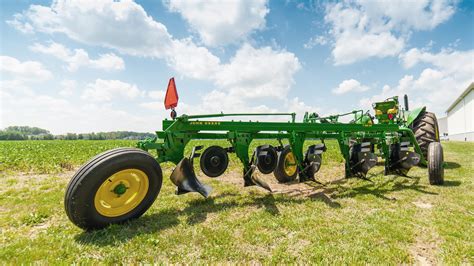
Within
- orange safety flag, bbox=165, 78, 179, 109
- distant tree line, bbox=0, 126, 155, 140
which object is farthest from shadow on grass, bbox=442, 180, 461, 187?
distant tree line, bbox=0, 126, 155, 140

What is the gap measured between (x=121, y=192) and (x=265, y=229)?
1966 mm

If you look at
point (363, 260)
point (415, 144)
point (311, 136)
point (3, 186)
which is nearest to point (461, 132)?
point (415, 144)

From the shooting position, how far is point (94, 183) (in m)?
2.96

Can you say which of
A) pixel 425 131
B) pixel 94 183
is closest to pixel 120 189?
pixel 94 183

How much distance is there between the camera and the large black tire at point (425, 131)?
Result: 25.0 feet

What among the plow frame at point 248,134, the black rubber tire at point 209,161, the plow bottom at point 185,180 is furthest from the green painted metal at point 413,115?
the plow bottom at point 185,180

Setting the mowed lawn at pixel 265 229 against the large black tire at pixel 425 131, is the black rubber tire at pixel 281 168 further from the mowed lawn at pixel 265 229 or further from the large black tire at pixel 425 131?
the large black tire at pixel 425 131

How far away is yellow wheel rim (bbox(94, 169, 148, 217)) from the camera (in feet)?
10.3

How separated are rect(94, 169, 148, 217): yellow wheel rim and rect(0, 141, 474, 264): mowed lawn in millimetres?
248

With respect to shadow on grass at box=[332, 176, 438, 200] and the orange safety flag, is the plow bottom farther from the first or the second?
shadow on grass at box=[332, 176, 438, 200]

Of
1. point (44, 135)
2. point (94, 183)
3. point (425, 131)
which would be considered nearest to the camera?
point (94, 183)

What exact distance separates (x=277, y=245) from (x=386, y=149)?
16.3 ft

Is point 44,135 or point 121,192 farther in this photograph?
point 44,135

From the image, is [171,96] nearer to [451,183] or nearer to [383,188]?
[383,188]
